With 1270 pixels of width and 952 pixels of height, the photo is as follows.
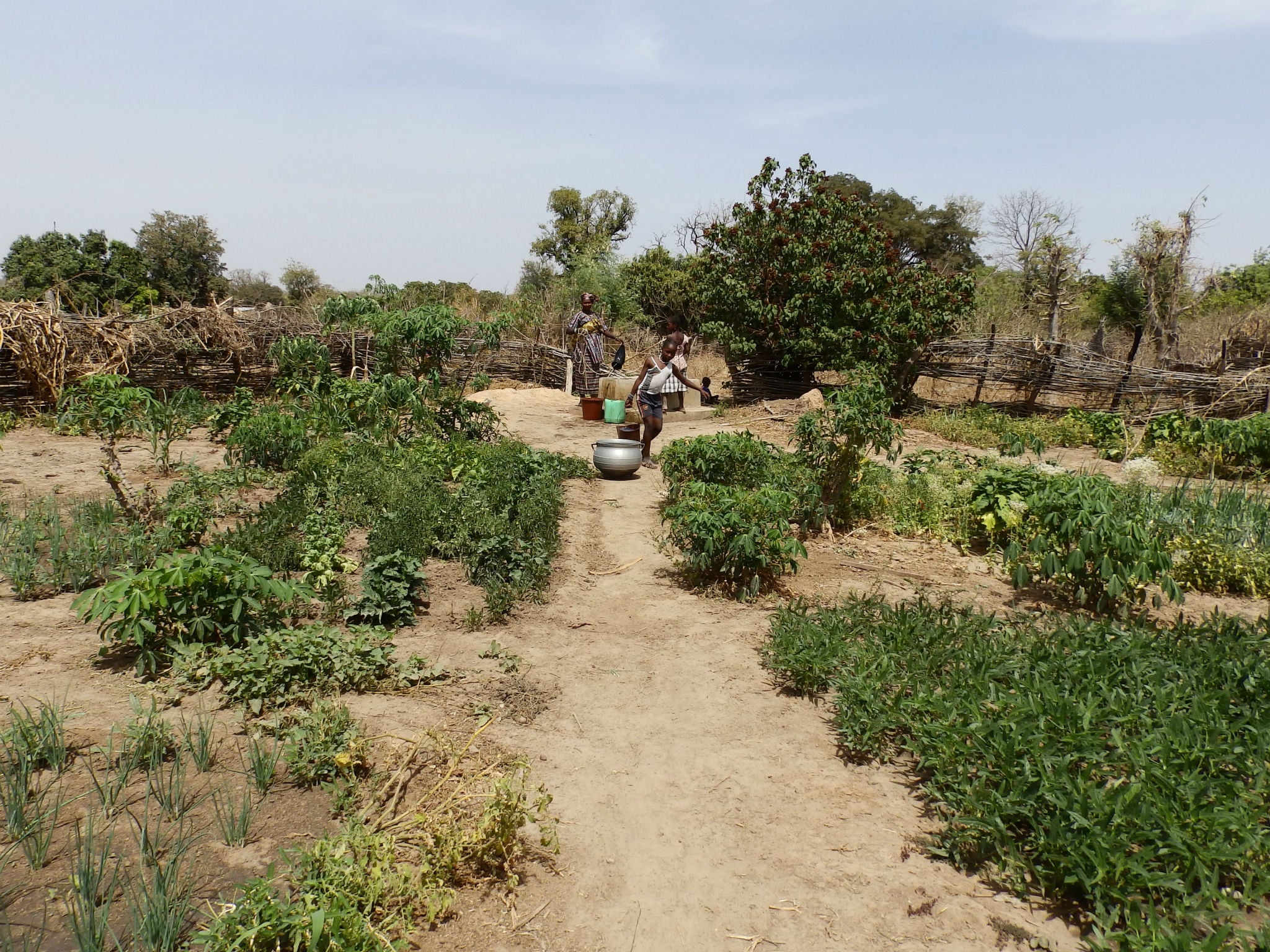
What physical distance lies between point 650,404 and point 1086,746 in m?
6.49

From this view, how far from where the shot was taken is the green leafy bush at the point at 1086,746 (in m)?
2.29

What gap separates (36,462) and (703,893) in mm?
7778

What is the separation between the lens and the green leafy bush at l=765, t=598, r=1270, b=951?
229 cm

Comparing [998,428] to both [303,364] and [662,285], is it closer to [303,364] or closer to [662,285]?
[303,364]

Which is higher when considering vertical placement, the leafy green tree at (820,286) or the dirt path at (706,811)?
the leafy green tree at (820,286)

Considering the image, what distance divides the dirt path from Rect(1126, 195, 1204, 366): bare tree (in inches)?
608

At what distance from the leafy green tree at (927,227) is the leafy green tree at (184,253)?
76.4ft

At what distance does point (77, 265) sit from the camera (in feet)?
77.6

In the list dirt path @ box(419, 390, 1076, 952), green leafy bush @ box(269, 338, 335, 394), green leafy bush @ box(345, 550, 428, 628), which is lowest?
dirt path @ box(419, 390, 1076, 952)

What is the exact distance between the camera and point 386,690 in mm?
3592

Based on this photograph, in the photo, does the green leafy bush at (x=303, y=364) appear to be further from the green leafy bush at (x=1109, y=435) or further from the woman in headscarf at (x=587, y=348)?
the green leafy bush at (x=1109, y=435)

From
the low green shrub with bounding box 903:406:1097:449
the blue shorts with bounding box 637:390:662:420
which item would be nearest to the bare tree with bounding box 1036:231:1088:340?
the low green shrub with bounding box 903:406:1097:449

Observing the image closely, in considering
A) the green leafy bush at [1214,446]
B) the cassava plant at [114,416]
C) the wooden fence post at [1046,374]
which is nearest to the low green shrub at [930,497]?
the green leafy bush at [1214,446]

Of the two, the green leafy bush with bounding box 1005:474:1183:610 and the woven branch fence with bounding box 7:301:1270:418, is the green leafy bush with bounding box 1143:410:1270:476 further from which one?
the green leafy bush with bounding box 1005:474:1183:610
